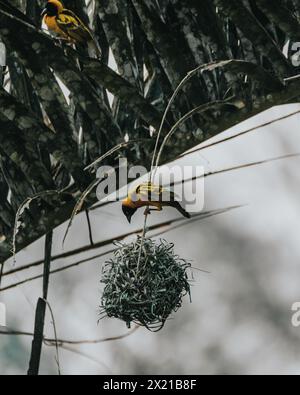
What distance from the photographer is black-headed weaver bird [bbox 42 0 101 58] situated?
3520 mm

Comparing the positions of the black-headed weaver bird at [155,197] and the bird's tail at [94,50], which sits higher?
the bird's tail at [94,50]

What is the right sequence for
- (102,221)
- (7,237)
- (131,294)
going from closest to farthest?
1. (131,294)
2. (7,237)
3. (102,221)

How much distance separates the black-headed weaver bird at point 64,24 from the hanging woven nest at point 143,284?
66 centimetres

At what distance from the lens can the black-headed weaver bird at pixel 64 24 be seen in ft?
11.5

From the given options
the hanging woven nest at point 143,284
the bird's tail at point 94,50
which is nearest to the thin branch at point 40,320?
the hanging woven nest at point 143,284

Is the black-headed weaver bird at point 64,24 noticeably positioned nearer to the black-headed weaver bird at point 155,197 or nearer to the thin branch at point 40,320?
the black-headed weaver bird at point 155,197

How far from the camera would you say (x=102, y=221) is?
7.29 m

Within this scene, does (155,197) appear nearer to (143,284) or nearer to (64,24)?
(143,284)

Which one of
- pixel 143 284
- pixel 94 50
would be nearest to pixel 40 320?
pixel 143 284

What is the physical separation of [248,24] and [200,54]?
0.67 feet

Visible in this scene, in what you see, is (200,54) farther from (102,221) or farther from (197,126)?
(102,221)

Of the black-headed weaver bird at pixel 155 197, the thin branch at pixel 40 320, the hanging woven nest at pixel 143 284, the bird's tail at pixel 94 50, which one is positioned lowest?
the hanging woven nest at pixel 143 284

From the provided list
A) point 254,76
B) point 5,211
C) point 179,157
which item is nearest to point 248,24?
point 254,76

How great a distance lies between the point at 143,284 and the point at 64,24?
0.84 metres
